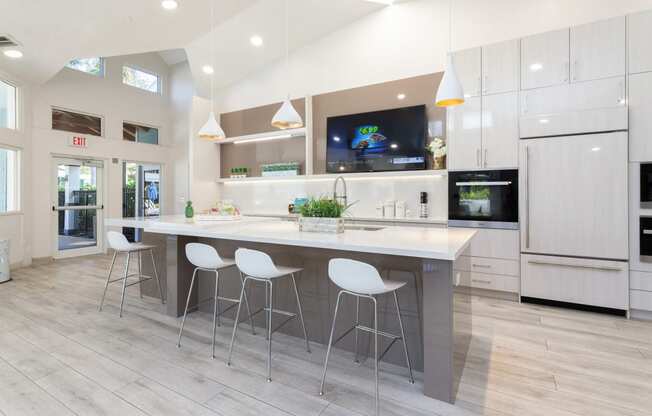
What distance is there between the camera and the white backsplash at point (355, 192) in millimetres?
4477

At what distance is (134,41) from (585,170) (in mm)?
5906

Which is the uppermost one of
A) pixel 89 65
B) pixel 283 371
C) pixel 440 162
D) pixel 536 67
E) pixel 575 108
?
pixel 89 65

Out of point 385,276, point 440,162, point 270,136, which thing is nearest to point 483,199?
point 440,162

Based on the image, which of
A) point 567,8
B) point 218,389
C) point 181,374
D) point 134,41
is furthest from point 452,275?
point 134,41

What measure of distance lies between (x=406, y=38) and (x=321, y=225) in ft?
11.2

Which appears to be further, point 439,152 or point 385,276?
point 439,152

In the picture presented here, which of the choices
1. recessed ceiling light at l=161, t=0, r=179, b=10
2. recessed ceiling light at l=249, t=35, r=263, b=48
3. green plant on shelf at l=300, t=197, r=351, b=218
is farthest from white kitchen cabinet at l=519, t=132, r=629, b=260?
recessed ceiling light at l=161, t=0, r=179, b=10

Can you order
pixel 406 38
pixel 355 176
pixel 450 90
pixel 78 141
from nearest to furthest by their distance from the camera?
pixel 450 90, pixel 406 38, pixel 355 176, pixel 78 141

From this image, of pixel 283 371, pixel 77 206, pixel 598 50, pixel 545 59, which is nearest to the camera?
pixel 283 371

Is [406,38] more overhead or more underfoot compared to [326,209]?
more overhead

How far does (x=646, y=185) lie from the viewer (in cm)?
320

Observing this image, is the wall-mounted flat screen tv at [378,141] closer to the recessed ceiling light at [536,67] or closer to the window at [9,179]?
the recessed ceiling light at [536,67]

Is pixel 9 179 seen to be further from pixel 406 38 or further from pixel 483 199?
pixel 483 199

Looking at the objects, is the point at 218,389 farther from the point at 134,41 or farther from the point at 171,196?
the point at 171,196
